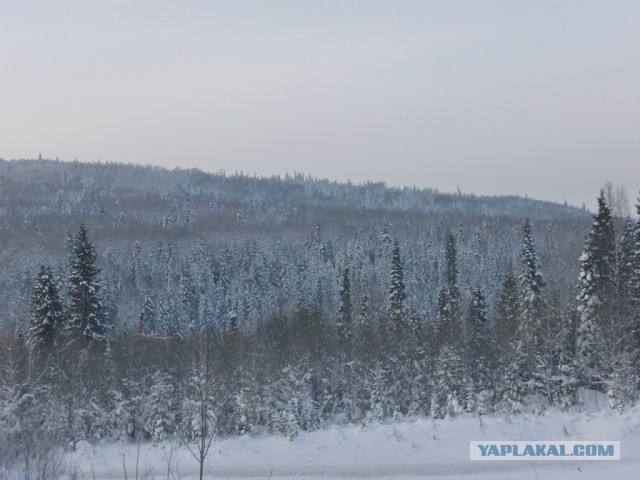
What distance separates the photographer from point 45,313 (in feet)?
118

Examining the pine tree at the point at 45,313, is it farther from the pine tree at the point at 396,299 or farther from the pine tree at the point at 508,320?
the pine tree at the point at 508,320

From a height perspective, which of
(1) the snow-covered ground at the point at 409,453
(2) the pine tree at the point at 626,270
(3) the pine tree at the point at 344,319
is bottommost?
(1) the snow-covered ground at the point at 409,453

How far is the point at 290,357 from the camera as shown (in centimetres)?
3794

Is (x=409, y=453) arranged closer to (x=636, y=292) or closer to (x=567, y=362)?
(x=567, y=362)

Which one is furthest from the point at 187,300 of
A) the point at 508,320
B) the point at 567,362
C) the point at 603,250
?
the point at 567,362

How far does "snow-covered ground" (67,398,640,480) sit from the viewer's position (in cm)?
1579

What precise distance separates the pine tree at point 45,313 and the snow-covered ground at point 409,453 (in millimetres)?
15894

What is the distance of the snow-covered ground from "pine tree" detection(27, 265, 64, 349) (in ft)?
52.1

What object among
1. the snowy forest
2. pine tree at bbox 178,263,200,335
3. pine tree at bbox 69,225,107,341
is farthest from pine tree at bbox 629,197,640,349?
pine tree at bbox 178,263,200,335

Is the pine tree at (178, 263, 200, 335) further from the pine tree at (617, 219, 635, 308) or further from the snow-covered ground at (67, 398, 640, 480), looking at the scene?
the snow-covered ground at (67, 398, 640, 480)

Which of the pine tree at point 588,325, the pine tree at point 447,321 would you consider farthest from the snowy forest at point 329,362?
the pine tree at point 447,321

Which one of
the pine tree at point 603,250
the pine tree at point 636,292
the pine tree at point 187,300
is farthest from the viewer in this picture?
the pine tree at point 187,300

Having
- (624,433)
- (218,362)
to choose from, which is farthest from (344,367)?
(624,433)

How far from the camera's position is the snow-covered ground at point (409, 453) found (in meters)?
15.8
